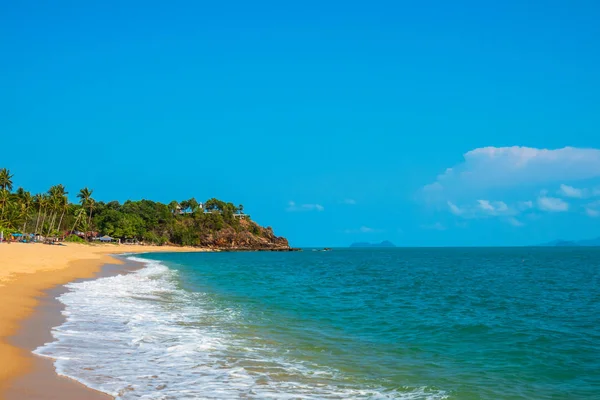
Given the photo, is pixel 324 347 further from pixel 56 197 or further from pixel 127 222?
pixel 127 222

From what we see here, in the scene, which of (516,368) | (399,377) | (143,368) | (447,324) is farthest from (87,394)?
(447,324)

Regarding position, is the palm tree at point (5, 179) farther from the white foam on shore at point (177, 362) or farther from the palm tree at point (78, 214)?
the white foam on shore at point (177, 362)

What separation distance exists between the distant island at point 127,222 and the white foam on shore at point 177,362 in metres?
74.2

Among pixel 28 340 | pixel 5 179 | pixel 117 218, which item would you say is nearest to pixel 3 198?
pixel 5 179

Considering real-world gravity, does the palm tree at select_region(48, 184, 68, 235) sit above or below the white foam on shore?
above

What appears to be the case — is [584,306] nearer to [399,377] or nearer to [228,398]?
[399,377]

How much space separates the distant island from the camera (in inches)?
3543

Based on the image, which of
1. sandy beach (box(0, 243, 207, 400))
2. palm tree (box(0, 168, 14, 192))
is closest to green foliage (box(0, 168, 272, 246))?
palm tree (box(0, 168, 14, 192))

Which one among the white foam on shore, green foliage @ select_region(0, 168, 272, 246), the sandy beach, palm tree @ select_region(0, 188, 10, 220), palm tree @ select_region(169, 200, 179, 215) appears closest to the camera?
the sandy beach

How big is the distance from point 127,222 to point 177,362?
A: 13129 cm

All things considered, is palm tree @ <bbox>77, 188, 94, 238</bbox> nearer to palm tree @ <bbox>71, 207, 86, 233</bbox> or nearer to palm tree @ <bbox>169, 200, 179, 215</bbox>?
palm tree @ <bbox>71, 207, 86, 233</bbox>

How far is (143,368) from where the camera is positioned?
9.74 m

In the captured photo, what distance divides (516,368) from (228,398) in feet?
23.7

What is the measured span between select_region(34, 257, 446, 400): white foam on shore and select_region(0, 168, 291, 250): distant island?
7415 cm
